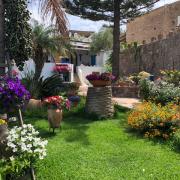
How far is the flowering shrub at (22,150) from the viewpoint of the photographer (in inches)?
212

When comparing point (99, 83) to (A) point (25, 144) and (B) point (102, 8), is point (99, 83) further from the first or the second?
(B) point (102, 8)

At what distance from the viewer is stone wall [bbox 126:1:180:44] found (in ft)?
88.0

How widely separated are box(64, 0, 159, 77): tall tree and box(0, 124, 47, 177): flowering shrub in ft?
45.3

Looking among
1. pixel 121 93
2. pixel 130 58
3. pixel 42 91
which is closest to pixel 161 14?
pixel 130 58

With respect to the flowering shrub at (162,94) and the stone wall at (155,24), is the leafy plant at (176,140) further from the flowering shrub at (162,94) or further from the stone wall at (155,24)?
the stone wall at (155,24)

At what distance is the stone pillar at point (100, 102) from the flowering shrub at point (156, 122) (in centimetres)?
155

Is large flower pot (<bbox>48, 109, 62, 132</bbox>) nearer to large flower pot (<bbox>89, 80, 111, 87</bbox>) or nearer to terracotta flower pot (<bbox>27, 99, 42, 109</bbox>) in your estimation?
large flower pot (<bbox>89, 80, 111, 87</bbox>)

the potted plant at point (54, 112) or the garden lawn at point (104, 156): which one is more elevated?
the potted plant at point (54, 112)

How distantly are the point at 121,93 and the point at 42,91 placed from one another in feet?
18.4

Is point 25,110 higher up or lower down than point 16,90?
lower down

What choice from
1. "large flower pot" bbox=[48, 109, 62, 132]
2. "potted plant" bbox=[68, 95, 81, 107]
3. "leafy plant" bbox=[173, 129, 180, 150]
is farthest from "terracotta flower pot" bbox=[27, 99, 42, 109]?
"leafy plant" bbox=[173, 129, 180, 150]

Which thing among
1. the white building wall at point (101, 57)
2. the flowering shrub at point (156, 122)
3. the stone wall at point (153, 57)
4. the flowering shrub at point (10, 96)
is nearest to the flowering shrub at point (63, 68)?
the stone wall at point (153, 57)

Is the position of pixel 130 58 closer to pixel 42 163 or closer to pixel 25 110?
pixel 25 110

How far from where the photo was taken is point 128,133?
871 cm
